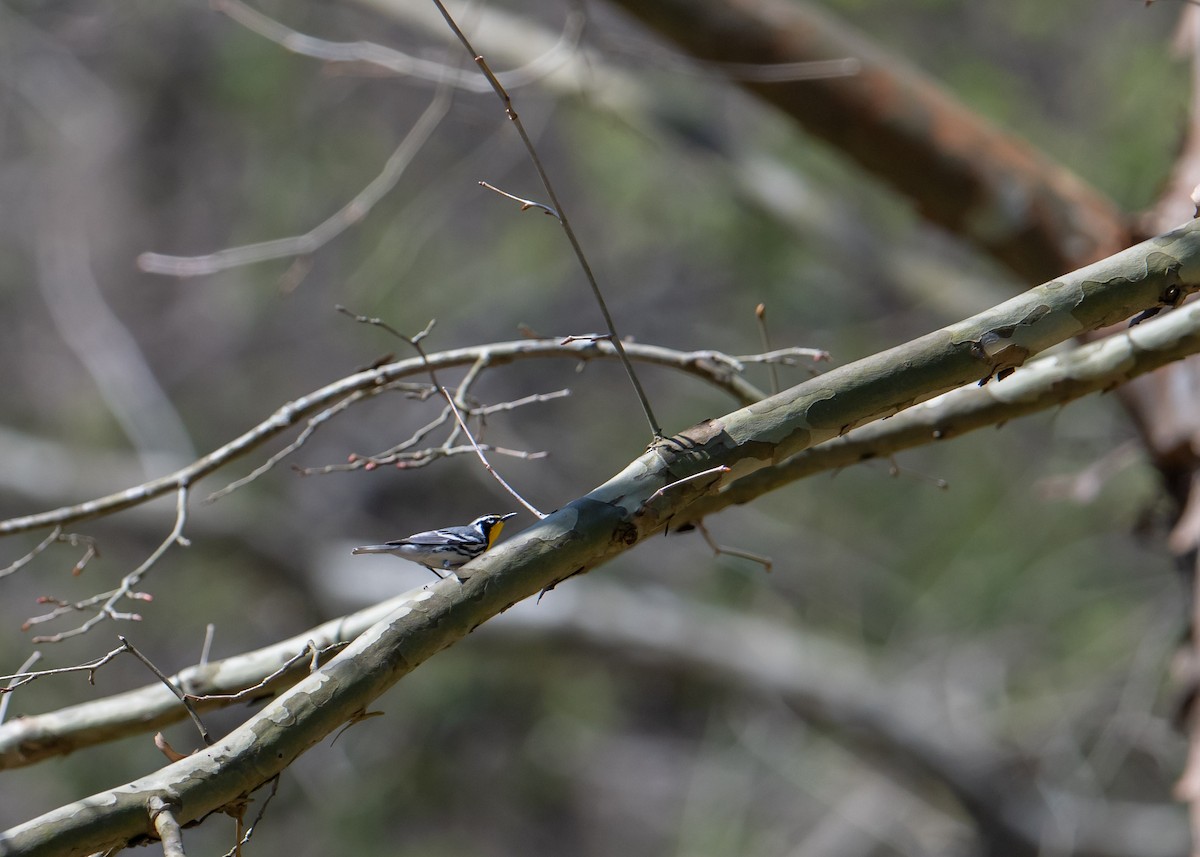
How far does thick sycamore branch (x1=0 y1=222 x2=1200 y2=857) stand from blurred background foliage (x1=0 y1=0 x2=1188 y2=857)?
3.28m

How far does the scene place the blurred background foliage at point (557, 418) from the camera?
5473 mm

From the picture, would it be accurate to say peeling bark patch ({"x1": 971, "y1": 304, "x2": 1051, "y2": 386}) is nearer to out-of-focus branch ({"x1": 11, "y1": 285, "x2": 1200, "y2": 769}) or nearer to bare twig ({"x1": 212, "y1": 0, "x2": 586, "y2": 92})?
out-of-focus branch ({"x1": 11, "y1": 285, "x2": 1200, "y2": 769})

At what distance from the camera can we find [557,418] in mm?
8438

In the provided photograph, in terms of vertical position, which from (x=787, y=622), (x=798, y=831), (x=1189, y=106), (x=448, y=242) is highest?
(x=448, y=242)

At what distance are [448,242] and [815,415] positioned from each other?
7594 millimetres

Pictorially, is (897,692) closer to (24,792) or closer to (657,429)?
(657,429)

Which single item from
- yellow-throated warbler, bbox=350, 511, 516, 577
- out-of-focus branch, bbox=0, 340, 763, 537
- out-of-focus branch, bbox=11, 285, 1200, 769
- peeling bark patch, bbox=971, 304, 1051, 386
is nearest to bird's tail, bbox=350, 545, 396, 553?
yellow-throated warbler, bbox=350, 511, 516, 577

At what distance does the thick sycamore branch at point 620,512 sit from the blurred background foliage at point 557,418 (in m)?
3.28

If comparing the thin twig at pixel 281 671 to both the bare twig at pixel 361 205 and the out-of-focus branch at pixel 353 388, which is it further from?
the bare twig at pixel 361 205

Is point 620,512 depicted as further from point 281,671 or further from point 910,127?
point 910,127

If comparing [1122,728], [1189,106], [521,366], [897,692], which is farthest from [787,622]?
[1189,106]

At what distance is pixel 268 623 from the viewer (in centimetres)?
681

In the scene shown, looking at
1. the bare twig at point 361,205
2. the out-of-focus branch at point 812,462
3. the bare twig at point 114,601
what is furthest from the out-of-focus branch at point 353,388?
the bare twig at point 361,205

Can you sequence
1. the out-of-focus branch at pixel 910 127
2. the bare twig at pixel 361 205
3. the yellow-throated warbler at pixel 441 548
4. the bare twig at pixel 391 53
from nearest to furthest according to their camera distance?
the yellow-throated warbler at pixel 441 548
the bare twig at pixel 361 205
the bare twig at pixel 391 53
the out-of-focus branch at pixel 910 127
